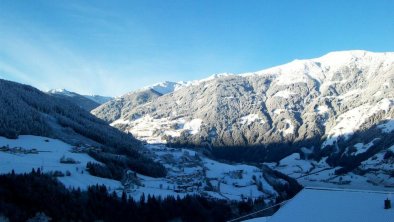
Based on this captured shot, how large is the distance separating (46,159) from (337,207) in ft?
366

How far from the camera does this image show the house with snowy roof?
5509 cm

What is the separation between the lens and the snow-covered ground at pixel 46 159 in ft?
432

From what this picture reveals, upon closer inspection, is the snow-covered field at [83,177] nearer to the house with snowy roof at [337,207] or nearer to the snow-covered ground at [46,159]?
the snow-covered ground at [46,159]

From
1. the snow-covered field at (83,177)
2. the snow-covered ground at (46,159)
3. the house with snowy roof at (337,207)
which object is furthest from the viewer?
the snow-covered field at (83,177)

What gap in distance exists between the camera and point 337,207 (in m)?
58.4

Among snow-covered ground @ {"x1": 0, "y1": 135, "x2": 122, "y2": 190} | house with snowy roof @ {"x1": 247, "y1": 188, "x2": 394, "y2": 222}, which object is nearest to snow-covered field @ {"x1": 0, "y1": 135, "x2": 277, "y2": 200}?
snow-covered ground @ {"x1": 0, "y1": 135, "x2": 122, "y2": 190}

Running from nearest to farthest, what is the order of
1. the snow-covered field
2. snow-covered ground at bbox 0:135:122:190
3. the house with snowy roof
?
the house with snowy roof, snow-covered ground at bbox 0:135:122:190, the snow-covered field

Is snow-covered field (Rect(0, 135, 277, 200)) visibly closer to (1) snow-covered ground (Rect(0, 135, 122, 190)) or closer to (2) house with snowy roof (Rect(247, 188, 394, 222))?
(1) snow-covered ground (Rect(0, 135, 122, 190))

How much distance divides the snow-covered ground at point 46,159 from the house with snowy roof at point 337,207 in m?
79.7

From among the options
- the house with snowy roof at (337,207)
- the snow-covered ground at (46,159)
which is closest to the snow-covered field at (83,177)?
the snow-covered ground at (46,159)

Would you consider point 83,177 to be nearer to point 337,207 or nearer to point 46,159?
point 46,159

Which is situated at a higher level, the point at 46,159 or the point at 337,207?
the point at 46,159

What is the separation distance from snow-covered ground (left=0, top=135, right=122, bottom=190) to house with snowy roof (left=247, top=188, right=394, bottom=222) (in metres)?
79.7

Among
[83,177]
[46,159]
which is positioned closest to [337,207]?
[83,177]
